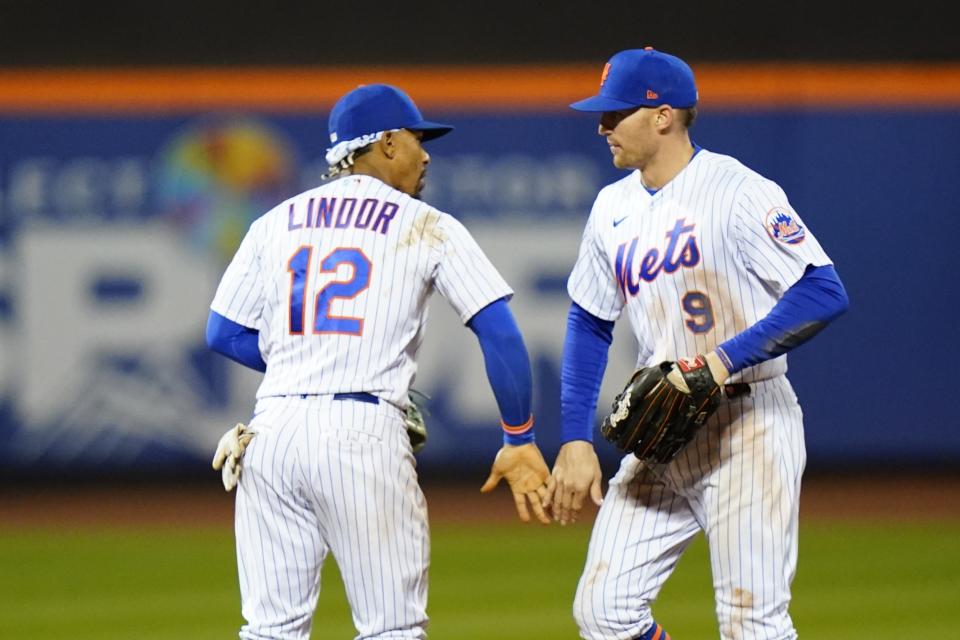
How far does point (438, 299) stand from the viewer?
31.6 ft

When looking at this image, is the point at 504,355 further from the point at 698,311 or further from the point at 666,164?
the point at 666,164

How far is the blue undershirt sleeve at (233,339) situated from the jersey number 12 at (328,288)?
0.35 meters

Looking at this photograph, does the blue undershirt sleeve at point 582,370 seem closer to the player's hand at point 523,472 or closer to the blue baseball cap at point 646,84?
the player's hand at point 523,472

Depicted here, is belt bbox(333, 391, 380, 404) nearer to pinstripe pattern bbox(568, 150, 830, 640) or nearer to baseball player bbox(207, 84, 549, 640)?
baseball player bbox(207, 84, 549, 640)

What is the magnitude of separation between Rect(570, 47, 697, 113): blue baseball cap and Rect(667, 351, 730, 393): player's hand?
809mm

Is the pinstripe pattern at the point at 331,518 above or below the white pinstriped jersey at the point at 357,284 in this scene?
below

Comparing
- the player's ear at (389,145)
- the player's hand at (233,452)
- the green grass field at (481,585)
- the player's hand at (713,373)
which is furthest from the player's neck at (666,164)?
the green grass field at (481,585)

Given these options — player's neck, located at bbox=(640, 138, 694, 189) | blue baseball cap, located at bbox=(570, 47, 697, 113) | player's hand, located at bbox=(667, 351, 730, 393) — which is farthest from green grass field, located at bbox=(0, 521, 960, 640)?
blue baseball cap, located at bbox=(570, 47, 697, 113)

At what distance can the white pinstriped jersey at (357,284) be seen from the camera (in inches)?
156

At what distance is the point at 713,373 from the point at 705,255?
354 mm

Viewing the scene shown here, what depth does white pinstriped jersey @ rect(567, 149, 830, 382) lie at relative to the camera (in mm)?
3986

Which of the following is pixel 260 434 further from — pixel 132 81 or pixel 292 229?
pixel 132 81

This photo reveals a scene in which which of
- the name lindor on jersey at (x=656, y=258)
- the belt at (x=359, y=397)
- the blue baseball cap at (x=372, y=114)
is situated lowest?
the belt at (x=359, y=397)

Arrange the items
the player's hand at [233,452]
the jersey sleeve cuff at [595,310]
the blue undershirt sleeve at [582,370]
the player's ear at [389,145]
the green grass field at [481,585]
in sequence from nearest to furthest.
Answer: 1. the player's hand at [233,452]
2. the player's ear at [389,145]
3. the blue undershirt sleeve at [582,370]
4. the jersey sleeve cuff at [595,310]
5. the green grass field at [481,585]
